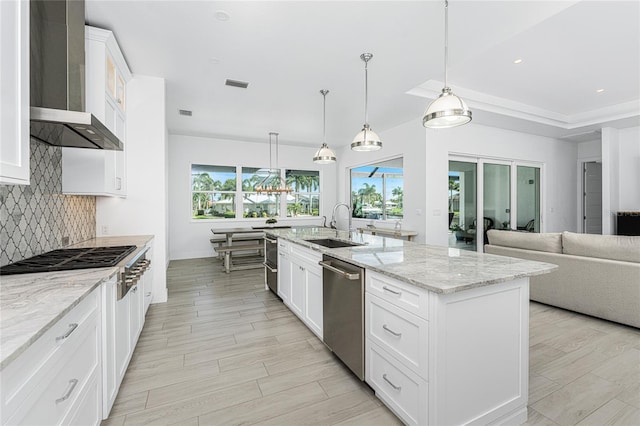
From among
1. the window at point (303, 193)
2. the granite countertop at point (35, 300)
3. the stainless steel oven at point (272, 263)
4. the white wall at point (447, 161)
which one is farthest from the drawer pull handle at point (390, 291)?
the window at point (303, 193)

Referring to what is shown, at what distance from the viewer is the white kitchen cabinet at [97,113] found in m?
2.48

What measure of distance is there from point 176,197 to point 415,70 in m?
5.71

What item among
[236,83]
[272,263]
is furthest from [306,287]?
[236,83]

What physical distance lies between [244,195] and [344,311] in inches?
231

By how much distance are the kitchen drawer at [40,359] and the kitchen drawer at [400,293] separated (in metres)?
1.49

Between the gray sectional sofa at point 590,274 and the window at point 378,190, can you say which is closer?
the gray sectional sofa at point 590,274

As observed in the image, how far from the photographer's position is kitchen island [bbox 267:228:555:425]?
4.56 ft

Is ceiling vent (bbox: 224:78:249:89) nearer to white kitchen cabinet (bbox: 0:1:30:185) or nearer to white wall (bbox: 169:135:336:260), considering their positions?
white kitchen cabinet (bbox: 0:1:30:185)

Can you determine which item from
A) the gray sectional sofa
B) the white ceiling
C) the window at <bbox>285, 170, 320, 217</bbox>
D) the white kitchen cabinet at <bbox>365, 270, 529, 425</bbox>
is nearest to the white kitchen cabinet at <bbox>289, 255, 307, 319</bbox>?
the white kitchen cabinet at <bbox>365, 270, 529, 425</bbox>

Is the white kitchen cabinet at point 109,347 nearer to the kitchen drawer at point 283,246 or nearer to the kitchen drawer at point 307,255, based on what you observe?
the kitchen drawer at point 307,255

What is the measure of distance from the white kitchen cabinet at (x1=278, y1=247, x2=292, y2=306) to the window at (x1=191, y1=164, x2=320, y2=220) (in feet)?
13.5

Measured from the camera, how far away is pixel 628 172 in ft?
20.1

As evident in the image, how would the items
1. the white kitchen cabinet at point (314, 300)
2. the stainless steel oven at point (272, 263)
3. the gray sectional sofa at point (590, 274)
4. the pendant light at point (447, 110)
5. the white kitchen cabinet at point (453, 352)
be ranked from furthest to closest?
the stainless steel oven at point (272, 263) → the gray sectional sofa at point (590, 274) → the white kitchen cabinet at point (314, 300) → the pendant light at point (447, 110) → the white kitchen cabinet at point (453, 352)

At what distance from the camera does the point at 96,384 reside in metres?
1.47
